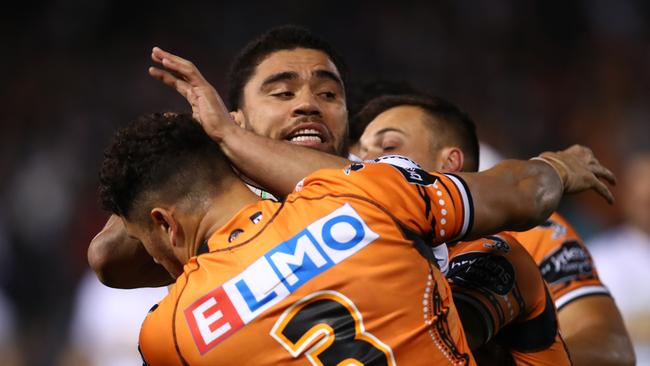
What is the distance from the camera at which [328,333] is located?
103 inches

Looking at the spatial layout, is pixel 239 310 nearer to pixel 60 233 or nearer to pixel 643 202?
pixel 643 202

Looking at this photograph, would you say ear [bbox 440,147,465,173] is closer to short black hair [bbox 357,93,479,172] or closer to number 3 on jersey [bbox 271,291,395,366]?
short black hair [bbox 357,93,479,172]

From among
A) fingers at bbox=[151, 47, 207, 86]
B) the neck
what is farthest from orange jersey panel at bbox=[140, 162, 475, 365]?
fingers at bbox=[151, 47, 207, 86]

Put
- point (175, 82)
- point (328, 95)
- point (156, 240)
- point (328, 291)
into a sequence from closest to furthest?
point (328, 291) < point (156, 240) < point (175, 82) < point (328, 95)

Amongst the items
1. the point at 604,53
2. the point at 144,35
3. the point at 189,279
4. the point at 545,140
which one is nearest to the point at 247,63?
the point at 189,279

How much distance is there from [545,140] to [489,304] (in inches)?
203

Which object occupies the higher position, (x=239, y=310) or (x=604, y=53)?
(x=604, y=53)

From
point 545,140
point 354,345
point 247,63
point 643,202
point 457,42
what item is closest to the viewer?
point 354,345

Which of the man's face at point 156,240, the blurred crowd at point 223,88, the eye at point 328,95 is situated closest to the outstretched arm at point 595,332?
the eye at point 328,95

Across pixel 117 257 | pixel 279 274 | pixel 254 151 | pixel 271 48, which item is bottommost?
pixel 279 274

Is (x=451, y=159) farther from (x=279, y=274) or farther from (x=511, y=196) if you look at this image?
(x=279, y=274)

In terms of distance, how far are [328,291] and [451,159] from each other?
1495mm

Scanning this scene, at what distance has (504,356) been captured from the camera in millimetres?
3246

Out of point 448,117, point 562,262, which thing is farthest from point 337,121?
point 562,262
